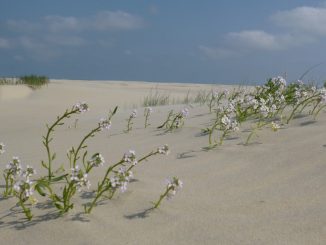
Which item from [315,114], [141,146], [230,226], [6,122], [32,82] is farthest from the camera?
[32,82]

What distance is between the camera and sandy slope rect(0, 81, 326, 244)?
1.98 m

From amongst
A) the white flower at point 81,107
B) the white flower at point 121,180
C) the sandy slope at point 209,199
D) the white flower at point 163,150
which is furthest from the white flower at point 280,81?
the white flower at point 121,180

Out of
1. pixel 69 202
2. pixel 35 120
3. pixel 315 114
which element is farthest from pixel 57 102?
pixel 69 202

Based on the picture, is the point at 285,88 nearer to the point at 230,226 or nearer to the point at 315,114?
Answer: the point at 315,114

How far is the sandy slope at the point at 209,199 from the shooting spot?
198 cm

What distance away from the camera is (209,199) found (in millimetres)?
2420

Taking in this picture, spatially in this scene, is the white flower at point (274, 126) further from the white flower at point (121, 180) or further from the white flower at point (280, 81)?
the white flower at point (121, 180)

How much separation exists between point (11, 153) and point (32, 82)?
9075mm

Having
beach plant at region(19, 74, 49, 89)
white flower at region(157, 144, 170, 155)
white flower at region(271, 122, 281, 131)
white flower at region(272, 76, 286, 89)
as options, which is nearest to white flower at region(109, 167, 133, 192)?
white flower at region(157, 144, 170, 155)

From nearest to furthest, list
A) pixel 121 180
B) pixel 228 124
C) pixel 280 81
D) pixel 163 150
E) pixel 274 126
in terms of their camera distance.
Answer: pixel 121 180, pixel 163 150, pixel 228 124, pixel 274 126, pixel 280 81

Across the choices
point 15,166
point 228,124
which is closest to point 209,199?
point 15,166

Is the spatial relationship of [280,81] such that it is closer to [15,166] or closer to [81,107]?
[81,107]

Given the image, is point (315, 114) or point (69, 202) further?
point (315, 114)

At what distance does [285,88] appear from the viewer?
502 cm
